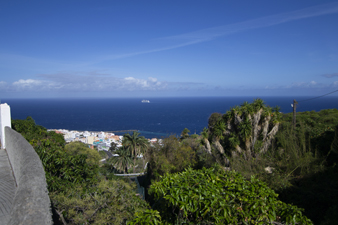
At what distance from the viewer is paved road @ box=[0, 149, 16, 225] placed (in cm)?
397

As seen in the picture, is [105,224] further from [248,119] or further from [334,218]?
[248,119]

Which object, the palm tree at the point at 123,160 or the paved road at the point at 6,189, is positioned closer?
the paved road at the point at 6,189

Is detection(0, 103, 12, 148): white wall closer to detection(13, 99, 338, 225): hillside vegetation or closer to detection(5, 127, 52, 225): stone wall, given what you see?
detection(13, 99, 338, 225): hillside vegetation

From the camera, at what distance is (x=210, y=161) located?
37.9 feet

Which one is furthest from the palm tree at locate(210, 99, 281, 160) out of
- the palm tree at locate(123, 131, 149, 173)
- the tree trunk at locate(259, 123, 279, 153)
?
the palm tree at locate(123, 131, 149, 173)

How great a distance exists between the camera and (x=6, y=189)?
5.10 m

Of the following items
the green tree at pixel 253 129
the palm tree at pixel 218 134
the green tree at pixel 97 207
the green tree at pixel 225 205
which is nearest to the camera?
the green tree at pixel 225 205

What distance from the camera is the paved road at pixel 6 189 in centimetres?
397

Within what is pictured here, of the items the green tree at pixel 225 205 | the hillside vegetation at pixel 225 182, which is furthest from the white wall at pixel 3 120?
the green tree at pixel 225 205

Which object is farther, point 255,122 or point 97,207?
point 255,122

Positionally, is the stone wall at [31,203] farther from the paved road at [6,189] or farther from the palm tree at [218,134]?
the palm tree at [218,134]

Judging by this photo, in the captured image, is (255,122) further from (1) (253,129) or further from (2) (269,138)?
(2) (269,138)

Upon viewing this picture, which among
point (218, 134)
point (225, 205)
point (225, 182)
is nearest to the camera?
point (225, 205)

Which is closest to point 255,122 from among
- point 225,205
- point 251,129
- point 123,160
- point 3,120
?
point 251,129
